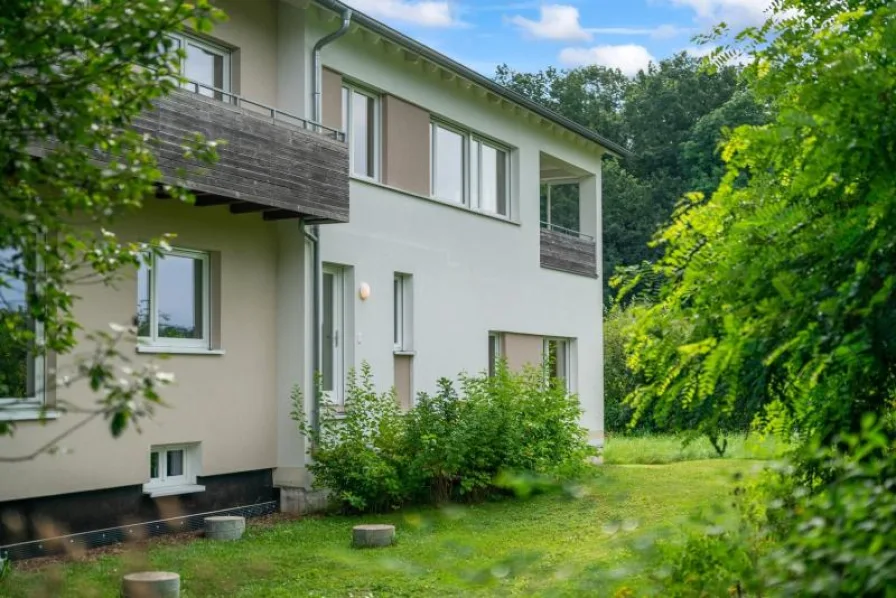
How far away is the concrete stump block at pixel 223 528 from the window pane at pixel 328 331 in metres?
3.53

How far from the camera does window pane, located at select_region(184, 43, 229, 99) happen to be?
48.0 feet

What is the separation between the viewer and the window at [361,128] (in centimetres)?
1705

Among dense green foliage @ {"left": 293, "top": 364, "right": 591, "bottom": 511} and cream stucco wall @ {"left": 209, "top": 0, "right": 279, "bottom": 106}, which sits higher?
cream stucco wall @ {"left": 209, "top": 0, "right": 279, "bottom": 106}

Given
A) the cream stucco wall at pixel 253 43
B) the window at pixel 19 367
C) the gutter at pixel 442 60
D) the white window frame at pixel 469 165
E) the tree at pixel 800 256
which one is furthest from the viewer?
the white window frame at pixel 469 165

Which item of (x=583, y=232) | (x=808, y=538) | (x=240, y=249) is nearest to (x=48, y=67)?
(x=808, y=538)

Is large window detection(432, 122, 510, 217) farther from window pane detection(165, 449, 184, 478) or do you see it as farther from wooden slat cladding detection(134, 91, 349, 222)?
window pane detection(165, 449, 184, 478)

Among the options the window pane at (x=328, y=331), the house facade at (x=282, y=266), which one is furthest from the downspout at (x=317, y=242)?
the window pane at (x=328, y=331)

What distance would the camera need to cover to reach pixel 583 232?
1009 inches

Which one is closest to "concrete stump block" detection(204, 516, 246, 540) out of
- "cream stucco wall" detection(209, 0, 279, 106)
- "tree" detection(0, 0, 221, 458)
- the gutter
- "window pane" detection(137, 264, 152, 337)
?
"window pane" detection(137, 264, 152, 337)

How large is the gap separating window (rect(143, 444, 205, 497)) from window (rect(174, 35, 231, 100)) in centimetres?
433

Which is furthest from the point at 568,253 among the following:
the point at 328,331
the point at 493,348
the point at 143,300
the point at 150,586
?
the point at 150,586

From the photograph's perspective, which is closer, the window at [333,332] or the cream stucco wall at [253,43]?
the cream stucco wall at [253,43]

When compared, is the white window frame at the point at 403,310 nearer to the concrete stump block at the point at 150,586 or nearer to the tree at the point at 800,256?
the concrete stump block at the point at 150,586

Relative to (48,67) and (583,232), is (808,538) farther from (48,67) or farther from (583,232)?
(583,232)
